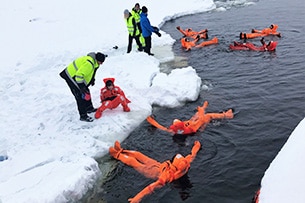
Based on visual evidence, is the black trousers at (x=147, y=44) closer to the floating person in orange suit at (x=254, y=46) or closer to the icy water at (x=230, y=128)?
the icy water at (x=230, y=128)

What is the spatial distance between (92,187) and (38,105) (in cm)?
388

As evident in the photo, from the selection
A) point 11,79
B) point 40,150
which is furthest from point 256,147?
point 11,79

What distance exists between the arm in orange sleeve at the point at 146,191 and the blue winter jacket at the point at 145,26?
7811 mm

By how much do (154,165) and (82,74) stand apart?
2.67 m

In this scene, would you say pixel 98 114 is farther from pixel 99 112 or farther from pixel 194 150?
pixel 194 150

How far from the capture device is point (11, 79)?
1134 centimetres

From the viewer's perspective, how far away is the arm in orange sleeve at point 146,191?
5.64m

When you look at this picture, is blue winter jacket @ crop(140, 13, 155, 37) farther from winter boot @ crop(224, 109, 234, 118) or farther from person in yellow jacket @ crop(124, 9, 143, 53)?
winter boot @ crop(224, 109, 234, 118)

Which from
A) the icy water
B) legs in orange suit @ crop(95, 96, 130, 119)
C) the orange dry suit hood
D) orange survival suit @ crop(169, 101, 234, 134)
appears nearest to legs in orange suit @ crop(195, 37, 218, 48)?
the icy water

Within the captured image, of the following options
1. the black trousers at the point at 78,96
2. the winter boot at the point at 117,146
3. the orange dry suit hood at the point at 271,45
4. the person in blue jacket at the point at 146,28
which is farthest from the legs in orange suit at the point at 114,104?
the orange dry suit hood at the point at 271,45

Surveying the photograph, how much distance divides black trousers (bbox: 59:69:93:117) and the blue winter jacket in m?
5.13

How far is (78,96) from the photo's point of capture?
7938 millimetres

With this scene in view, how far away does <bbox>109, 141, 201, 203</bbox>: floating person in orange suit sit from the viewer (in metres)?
5.91

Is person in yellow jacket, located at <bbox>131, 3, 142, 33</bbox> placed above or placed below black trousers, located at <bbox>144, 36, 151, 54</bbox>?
above
